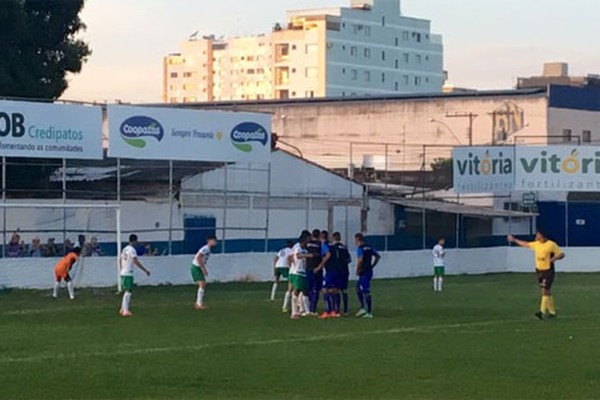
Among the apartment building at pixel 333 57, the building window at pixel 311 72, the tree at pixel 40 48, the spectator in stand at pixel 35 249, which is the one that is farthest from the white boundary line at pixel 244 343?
the building window at pixel 311 72

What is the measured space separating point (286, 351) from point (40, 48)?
108 feet

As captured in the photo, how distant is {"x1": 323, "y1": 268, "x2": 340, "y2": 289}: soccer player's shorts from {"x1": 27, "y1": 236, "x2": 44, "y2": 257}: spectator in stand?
1413 centimetres

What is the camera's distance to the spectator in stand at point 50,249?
43.4m

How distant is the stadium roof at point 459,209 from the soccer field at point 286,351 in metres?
23.8

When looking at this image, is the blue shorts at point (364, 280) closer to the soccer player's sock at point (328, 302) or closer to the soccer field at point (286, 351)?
the soccer player's sock at point (328, 302)

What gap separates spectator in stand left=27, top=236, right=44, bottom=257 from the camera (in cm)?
4288

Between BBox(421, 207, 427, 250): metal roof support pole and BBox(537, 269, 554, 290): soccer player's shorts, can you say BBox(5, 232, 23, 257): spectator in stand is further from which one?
BBox(421, 207, 427, 250): metal roof support pole

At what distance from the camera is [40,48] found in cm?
5331

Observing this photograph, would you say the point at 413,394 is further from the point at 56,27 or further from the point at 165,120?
the point at 56,27

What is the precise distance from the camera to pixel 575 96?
86.1m

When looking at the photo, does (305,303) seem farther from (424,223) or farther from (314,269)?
(424,223)

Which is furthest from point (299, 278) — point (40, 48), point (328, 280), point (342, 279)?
point (40, 48)

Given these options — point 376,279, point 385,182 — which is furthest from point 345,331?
point 385,182

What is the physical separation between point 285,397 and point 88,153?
86.2 ft
